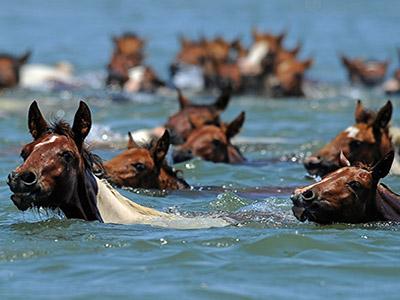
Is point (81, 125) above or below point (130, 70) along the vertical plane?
above

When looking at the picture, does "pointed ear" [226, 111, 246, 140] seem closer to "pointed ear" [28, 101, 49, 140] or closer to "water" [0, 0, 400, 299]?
"water" [0, 0, 400, 299]

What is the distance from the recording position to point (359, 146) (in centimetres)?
1088

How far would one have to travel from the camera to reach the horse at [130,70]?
797 inches

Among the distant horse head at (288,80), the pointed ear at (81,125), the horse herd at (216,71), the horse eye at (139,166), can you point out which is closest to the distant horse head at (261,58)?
the horse herd at (216,71)

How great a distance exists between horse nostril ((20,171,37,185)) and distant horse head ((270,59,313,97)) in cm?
1432

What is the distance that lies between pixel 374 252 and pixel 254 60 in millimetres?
14973

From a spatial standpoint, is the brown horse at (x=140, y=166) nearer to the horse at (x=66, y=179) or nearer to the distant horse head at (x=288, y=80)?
the horse at (x=66, y=179)

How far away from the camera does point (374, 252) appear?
24.9 ft

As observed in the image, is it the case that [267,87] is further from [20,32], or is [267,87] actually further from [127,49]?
[20,32]

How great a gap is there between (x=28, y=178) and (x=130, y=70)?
1424 cm

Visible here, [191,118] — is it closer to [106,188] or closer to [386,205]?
[386,205]

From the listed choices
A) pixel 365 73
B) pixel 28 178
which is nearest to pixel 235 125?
pixel 28 178

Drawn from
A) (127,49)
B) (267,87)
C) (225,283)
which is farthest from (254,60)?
(225,283)

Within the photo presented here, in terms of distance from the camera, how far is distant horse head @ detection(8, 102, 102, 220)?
7160mm
